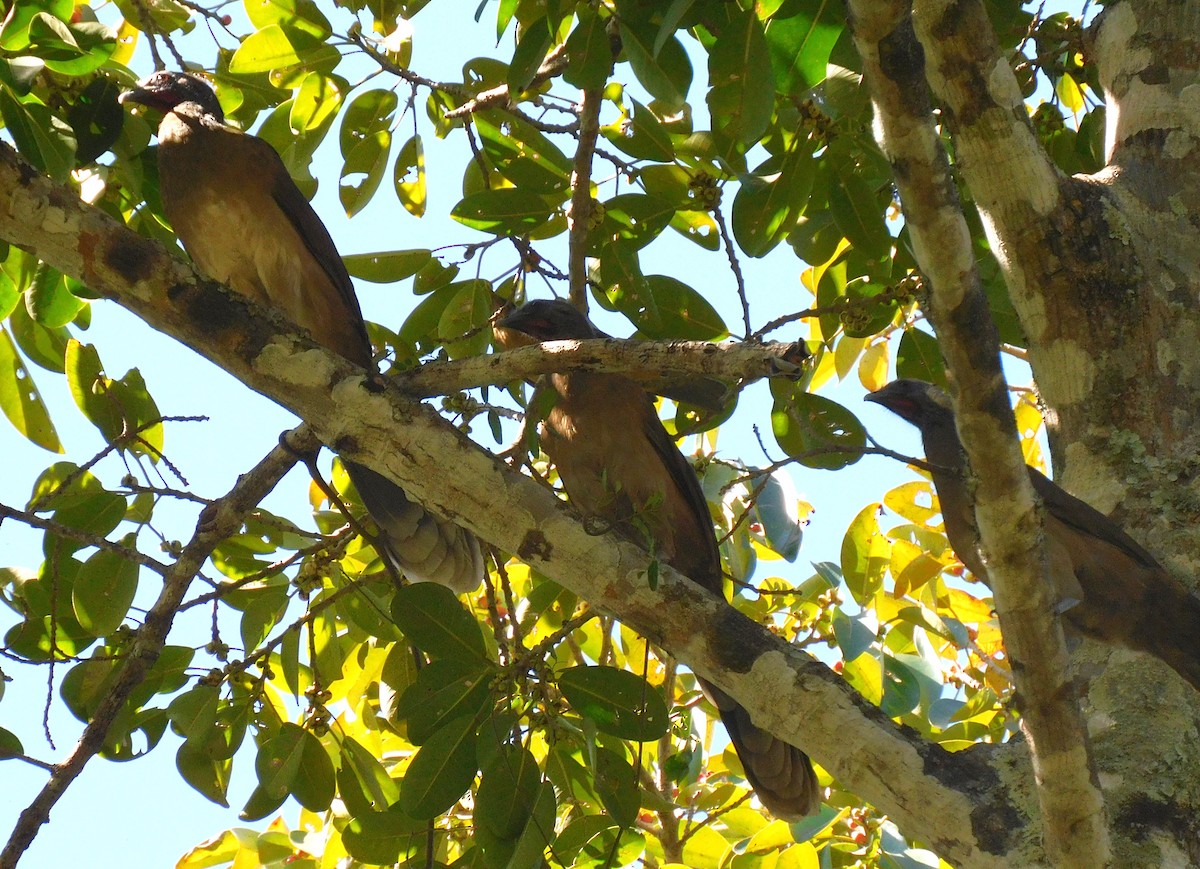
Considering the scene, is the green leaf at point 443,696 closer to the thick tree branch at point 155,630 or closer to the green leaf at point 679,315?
the thick tree branch at point 155,630

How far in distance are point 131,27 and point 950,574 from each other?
12.8 ft

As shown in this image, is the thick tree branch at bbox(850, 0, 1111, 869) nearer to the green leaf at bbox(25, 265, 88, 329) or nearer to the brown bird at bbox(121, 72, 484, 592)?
the brown bird at bbox(121, 72, 484, 592)

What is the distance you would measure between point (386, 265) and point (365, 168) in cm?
44

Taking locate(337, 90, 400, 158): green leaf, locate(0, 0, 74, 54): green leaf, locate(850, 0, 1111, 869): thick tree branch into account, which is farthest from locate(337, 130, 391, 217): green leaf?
locate(850, 0, 1111, 869): thick tree branch

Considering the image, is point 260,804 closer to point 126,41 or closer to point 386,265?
point 386,265

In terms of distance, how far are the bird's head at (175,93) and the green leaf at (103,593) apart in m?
1.76

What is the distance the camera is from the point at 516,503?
2.38m

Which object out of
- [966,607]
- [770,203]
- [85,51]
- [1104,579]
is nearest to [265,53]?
[85,51]

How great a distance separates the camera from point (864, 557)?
12.7ft

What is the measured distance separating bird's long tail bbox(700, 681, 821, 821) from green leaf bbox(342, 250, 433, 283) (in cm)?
161

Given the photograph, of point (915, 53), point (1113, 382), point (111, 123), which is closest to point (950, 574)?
point (1113, 382)

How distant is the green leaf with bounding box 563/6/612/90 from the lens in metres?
2.98

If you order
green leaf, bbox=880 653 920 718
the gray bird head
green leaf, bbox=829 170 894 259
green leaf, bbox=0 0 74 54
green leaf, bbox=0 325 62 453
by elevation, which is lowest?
green leaf, bbox=880 653 920 718

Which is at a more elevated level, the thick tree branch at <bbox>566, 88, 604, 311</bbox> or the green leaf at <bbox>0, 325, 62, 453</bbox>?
the thick tree branch at <bbox>566, 88, 604, 311</bbox>
